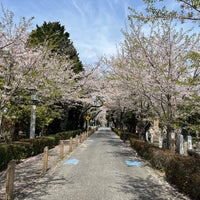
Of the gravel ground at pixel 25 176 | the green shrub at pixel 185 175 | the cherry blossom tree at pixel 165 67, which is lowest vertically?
the gravel ground at pixel 25 176

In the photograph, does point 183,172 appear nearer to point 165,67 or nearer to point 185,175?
point 185,175

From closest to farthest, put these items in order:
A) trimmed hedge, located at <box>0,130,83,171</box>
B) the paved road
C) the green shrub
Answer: the green shrub → the paved road → trimmed hedge, located at <box>0,130,83,171</box>

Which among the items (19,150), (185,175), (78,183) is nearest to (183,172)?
(185,175)

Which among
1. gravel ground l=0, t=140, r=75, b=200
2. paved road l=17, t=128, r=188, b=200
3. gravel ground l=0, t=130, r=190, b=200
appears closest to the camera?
paved road l=17, t=128, r=188, b=200

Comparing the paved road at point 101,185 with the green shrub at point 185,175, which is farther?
the paved road at point 101,185

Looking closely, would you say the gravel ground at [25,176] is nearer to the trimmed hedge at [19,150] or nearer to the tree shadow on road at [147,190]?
the trimmed hedge at [19,150]

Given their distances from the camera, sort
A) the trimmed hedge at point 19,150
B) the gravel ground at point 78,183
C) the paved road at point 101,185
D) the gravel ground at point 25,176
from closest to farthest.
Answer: the paved road at point 101,185
the gravel ground at point 78,183
the gravel ground at point 25,176
the trimmed hedge at point 19,150

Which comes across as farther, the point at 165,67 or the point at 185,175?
the point at 165,67

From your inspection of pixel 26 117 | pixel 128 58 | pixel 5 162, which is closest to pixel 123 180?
pixel 5 162

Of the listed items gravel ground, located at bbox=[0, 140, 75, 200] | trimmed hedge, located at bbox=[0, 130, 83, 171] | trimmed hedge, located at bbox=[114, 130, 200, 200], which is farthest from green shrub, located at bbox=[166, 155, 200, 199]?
trimmed hedge, located at bbox=[0, 130, 83, 171]

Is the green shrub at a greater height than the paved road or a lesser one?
greater

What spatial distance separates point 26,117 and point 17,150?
27.4 ft

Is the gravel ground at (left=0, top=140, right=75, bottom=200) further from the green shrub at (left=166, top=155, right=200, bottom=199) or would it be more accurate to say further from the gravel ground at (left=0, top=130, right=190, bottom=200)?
the green shrub at (left=166, top=155, right=200, bottom=199)

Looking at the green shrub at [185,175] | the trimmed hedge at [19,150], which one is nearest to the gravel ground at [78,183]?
the green shrub at [185,175]
